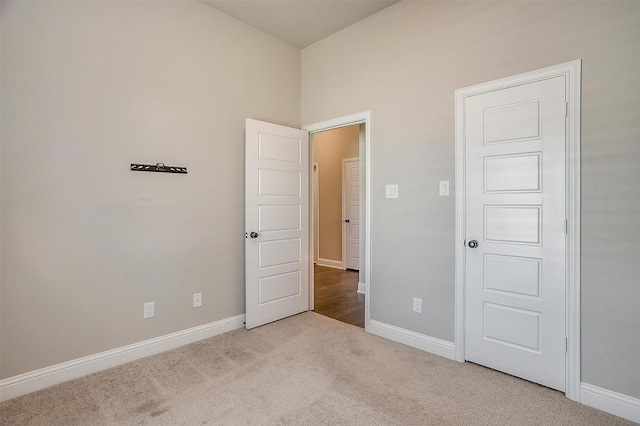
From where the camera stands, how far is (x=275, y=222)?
3369 mm

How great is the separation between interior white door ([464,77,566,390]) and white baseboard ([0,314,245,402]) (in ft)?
7.39

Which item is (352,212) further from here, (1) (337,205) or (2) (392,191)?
(2) (392,191)

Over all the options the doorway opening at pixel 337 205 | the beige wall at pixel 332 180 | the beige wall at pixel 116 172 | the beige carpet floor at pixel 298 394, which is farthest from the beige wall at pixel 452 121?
the beige wall at pixel 332 180

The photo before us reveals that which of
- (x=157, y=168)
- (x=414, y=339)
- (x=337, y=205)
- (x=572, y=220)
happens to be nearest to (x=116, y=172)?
(x=157, y=168)

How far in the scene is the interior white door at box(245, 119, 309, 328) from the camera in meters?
3.18

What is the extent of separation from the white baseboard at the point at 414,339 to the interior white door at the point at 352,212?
10.2 feet

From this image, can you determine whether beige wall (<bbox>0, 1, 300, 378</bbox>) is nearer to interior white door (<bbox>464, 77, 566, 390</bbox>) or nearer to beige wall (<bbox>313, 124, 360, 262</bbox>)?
interior white door (<bbox>464, 77, 566, 390</bbox>)

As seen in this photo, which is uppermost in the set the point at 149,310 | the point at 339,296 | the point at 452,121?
the point at 452,121

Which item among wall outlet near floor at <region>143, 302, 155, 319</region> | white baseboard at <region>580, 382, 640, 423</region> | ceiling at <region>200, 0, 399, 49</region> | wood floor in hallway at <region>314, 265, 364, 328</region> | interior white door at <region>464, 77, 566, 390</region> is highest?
ceiling at <region>200, 0, 399, 49</region>

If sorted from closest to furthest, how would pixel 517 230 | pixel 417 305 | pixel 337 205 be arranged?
pixel 517 230, pixel 417 305, pixel 337 205

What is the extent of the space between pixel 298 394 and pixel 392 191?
1.78 m

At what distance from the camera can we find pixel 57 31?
7.20ft

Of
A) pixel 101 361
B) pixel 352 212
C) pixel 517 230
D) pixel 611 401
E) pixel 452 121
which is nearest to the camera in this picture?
pixel 611 401

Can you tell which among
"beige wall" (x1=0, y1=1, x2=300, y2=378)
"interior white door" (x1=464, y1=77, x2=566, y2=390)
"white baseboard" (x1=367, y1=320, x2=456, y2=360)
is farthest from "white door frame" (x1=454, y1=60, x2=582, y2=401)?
"beige wall" (x1=0, y1=1, x2=300, y2=378)
